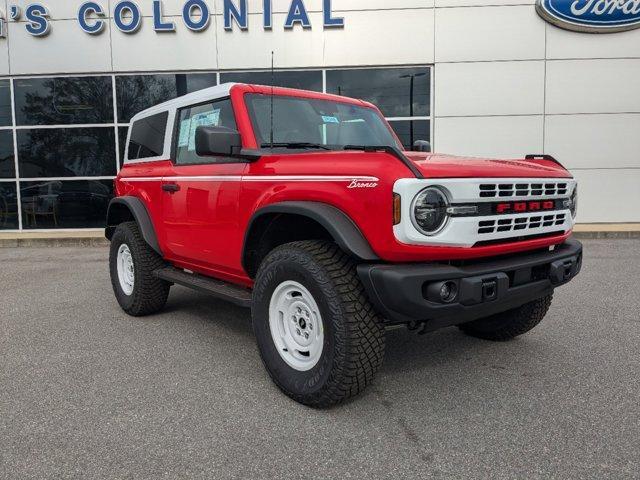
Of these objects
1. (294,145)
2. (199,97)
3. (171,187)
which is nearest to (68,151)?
(171,187)

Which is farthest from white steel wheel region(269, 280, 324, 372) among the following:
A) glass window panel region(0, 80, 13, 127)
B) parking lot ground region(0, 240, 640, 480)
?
glass window panel region(0, 80, 13, 127)

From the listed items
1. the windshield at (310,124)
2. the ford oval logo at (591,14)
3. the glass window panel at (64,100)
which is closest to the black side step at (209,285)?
the windshield at (310,124)

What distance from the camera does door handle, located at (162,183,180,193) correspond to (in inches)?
164

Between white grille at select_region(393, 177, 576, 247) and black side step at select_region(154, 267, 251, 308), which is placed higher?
white grille at select_region(393, 177, 576, 247)

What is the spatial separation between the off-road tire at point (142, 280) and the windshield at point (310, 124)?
1912 millimetres

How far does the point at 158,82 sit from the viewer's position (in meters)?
11.6

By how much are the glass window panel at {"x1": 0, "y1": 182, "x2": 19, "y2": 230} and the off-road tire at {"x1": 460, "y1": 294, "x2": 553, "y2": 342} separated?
38.9 ft

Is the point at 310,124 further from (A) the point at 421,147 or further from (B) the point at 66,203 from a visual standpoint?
(B) the point at 66,203

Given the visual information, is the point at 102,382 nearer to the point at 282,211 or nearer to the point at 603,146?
the point at 282,211

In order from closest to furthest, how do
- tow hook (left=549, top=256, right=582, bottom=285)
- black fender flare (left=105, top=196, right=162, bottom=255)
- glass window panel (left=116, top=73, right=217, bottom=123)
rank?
tow hook (left=549, top=256, right=582, bottom=285) < black fender flare (left=105, top=196, right=162, bottom=255) < glass window panel (left=116, top=73, right=217, bottom=123)

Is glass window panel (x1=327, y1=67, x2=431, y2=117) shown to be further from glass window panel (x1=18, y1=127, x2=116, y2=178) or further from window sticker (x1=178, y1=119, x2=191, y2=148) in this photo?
window sticker (x1=178, y1=119, x2=191, y2=148)

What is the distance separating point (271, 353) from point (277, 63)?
31.0 feet

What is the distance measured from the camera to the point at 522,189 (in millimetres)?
2910

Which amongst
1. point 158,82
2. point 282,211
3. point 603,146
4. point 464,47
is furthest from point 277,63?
point 282,211
